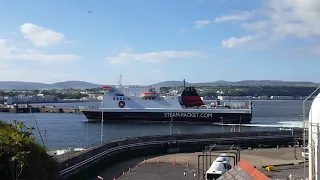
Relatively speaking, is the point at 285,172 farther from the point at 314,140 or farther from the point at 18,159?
the point at 18,159

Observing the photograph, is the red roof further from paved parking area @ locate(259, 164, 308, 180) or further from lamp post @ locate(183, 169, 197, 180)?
lamp post @ locate(183, 169, 197, 180)

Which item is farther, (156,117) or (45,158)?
(156,117)

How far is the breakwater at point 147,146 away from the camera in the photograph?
19.7 metres

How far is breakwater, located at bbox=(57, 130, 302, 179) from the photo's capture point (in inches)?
775

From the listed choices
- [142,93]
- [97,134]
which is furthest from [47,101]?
[97,134]

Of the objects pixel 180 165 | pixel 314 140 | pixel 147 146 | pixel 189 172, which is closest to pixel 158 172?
pixel 189 172

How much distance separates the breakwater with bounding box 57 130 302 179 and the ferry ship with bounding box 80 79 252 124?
71.7 ft

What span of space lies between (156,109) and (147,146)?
30.7 m

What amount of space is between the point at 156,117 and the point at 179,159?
33481mm

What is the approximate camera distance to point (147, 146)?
A: 2814 centimetres

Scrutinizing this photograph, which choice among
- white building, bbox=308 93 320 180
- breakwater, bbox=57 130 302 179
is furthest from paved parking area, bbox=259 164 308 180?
breakwater, bbox=57 130 302 179

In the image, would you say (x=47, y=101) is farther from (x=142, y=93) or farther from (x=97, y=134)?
(x=97, y=134)

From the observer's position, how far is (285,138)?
33250 millimetres

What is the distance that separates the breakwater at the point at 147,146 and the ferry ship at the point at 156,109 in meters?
21.9
